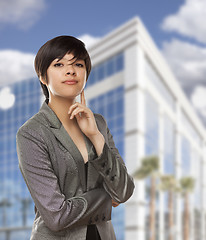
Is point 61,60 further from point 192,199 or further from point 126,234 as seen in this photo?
point 192,199

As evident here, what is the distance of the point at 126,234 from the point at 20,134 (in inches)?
1065

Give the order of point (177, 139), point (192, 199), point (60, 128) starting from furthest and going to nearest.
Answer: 1. point (192, 199)
2. point (177, 139)
3. point (60, 128)

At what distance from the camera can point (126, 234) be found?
90.6 ft

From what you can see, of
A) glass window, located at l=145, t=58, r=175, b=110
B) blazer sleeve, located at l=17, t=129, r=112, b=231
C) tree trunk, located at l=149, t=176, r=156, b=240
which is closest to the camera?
blazer sleeve, located at l=17, t=129, r=112, b=231

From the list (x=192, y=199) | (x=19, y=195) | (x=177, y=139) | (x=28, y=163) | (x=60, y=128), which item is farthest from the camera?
(x=192, y=199)

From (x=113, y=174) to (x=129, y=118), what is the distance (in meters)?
27.0

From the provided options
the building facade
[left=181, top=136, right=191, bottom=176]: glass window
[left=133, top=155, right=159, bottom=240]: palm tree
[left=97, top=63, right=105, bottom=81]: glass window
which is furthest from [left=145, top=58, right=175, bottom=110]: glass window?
[left=133, top=155, right=159, bottom=240]: palm tree

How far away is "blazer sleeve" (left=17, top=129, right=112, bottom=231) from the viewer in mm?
1580

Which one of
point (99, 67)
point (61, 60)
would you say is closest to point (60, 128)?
point (61, 60)

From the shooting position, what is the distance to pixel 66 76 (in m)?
1.73

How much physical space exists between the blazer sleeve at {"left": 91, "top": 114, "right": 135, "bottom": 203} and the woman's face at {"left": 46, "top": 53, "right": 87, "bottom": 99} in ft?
0.90

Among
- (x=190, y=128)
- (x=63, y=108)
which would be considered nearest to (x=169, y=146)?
(x=190, y=128)

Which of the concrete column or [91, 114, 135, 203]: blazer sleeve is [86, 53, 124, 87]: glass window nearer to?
the concrete column

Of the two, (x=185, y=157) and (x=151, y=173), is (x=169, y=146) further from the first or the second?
(x=151, y=173)
